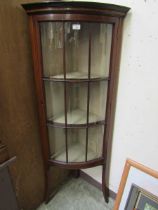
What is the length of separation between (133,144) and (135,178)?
23 centimetres

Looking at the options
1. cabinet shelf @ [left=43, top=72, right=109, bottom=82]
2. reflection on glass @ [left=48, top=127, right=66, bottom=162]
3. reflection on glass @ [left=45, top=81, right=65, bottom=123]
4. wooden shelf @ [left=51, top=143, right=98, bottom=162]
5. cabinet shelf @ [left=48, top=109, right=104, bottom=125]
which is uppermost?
cabinet shelf @ [left=43, top=72, right=109, bottom=82]

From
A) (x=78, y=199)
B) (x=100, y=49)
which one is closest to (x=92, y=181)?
(x=78, y=199)

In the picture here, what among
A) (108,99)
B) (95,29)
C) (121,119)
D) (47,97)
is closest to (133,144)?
(121,119)

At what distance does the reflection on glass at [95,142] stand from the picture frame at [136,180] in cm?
28

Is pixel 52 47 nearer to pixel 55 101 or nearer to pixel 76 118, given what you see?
pixel 55 101

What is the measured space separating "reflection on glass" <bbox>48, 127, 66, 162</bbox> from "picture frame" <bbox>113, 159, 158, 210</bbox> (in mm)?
466

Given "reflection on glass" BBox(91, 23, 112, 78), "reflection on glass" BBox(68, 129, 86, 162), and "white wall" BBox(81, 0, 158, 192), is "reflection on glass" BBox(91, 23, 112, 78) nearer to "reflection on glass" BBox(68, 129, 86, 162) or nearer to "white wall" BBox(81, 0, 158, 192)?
"white wall" BBox(81, 0, 158, 192)

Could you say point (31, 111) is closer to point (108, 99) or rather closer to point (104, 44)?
point (108, 99)

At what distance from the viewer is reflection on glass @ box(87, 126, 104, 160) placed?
4.25 ft

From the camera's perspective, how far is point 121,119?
123cm

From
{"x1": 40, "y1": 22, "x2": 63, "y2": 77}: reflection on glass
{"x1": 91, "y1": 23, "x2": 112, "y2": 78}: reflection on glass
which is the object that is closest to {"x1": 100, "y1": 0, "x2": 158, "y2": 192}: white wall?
{"x1": 91, "y1": 23, "x2": 112, "y2": 78}: reflection on glass

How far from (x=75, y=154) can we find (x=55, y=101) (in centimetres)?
47

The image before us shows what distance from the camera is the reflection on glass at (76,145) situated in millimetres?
1297

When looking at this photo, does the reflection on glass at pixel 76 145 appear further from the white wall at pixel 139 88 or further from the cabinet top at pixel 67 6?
the cabinet top at pixel 67 6
